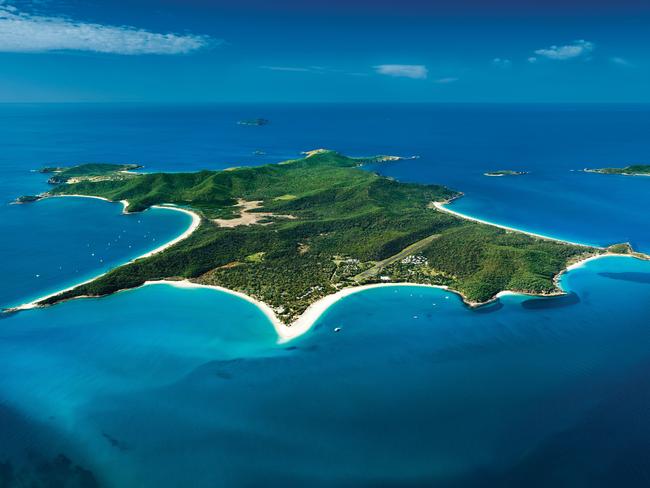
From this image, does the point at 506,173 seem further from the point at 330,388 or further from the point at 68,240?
the point at 68,240

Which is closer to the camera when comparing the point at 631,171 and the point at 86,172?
the point at 86,172

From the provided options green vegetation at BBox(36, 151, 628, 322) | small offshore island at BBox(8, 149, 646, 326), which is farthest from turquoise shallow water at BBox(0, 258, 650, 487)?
green vegetation at BBox(36, 151, 628, 322)

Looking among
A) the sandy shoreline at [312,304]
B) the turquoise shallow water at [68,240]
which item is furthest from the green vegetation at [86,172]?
the sandy shoreline at [312,304]

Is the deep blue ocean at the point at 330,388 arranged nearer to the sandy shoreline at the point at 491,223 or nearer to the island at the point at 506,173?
the sandy shoreline at the point at 491,223

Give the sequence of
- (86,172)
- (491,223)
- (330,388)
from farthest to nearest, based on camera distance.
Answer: (86,172) → (491,223) → (330,388)

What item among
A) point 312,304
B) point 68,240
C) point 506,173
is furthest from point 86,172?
point 506,173

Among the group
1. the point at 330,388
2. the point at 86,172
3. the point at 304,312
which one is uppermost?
the point at 86,172
